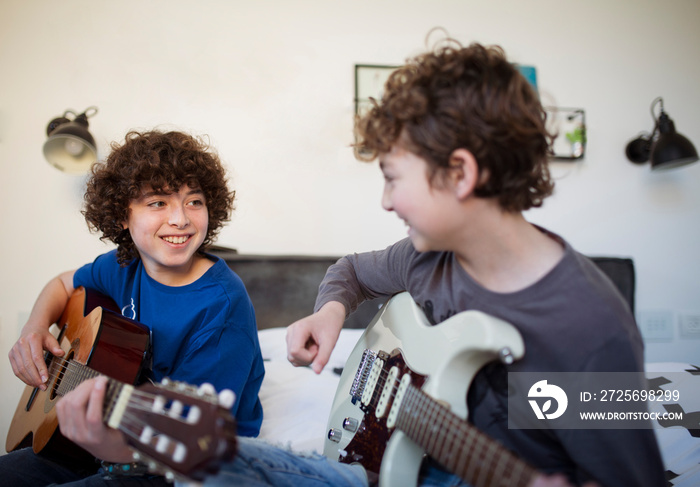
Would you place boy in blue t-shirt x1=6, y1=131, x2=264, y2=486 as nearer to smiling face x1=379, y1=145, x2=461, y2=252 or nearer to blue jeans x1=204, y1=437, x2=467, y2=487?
blue jeans x1=204, y1=437, x2=467, y2=487

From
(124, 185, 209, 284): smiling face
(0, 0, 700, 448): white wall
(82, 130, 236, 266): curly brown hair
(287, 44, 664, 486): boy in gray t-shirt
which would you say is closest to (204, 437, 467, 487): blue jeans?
(287, 44, 664, 486): boy in gray t-shirt

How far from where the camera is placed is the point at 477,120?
718 millimetres

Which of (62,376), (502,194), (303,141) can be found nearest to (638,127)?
(303,141)

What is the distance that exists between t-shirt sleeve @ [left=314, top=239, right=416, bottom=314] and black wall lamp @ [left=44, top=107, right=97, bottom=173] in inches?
51.1

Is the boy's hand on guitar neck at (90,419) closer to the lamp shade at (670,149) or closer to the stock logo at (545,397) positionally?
the stock logo at (545,397)

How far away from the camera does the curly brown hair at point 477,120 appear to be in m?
0.72

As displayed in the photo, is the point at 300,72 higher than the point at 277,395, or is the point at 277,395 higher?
the point at 300,72

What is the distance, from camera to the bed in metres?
1.15

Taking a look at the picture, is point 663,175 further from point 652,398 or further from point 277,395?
point 277,395

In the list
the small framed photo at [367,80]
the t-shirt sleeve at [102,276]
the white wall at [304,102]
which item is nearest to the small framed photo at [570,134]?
the white wall at [304,102]

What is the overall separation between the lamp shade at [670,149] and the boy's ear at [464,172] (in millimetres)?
1873

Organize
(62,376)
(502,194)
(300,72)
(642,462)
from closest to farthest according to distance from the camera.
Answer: (642,462), (502,194), (62,376), (300,72)

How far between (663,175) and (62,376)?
2777 millimetres

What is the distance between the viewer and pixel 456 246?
2.61 ft
